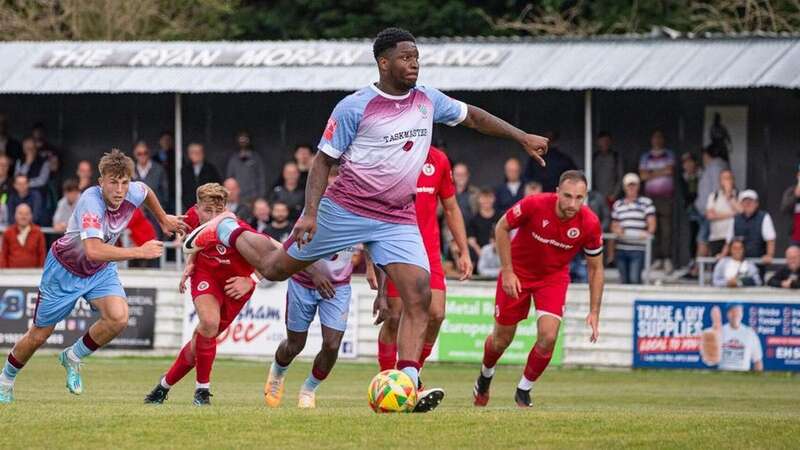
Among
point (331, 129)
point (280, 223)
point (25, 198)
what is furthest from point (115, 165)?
point (25, 198)

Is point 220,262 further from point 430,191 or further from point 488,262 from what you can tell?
point 488,262

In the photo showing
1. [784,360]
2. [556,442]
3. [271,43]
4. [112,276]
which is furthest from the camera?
[271,43]

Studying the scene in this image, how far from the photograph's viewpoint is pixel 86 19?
115 ft

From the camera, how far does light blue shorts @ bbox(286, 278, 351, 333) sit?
1399 centimetres

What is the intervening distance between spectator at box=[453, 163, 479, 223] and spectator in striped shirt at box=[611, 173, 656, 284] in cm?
204

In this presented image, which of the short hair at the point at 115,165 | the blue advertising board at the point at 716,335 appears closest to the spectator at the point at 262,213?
the blue advertising board at the point at 716,335

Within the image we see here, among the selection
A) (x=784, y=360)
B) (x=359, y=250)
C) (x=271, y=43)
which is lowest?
(x=784, y=360)

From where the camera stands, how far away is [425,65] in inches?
982

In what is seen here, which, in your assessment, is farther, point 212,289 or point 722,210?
point 722,210

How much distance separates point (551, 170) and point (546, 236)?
9.11m

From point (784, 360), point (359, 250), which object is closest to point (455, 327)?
point (359, 250)

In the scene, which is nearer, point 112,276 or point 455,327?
point 112,276

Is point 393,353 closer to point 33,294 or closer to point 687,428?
point 687,428

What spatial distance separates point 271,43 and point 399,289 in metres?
15.4
